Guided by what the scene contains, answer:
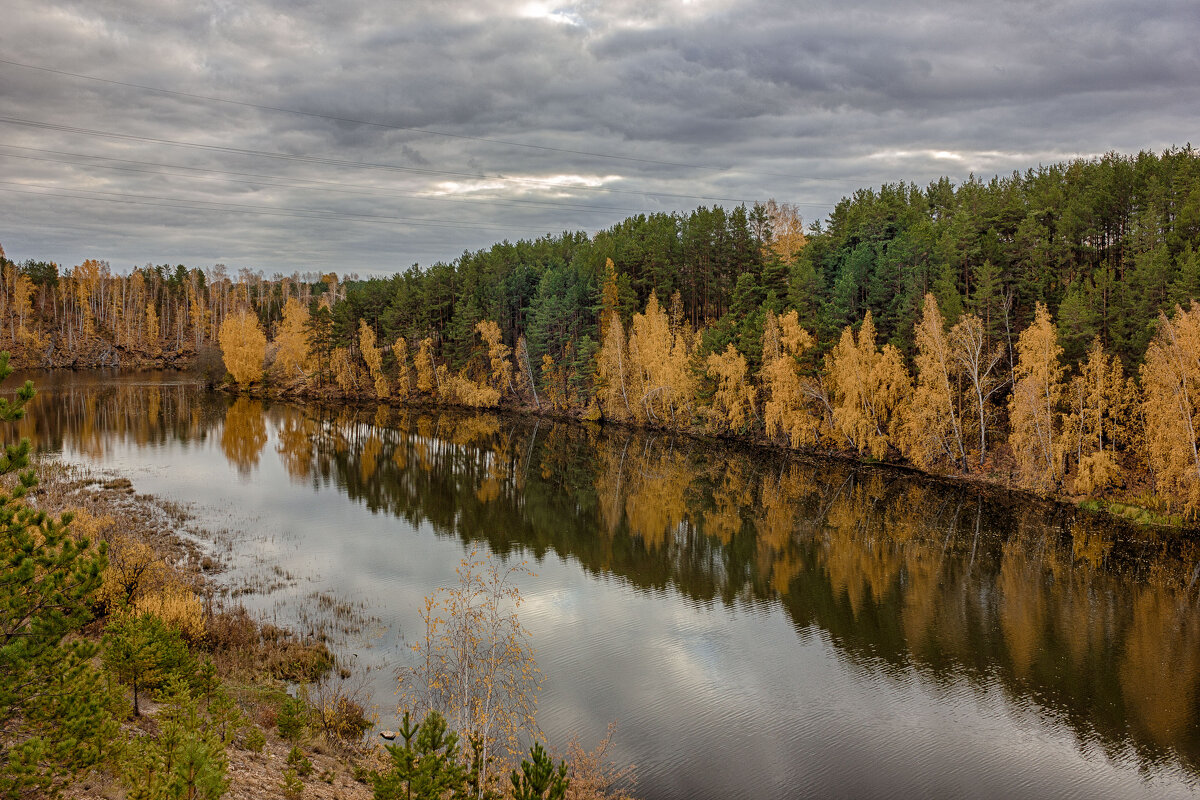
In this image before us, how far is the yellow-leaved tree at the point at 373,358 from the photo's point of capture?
320ft

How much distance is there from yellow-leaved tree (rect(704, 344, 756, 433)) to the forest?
212 mm

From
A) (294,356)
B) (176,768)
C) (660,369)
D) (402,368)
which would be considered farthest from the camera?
(294,356)

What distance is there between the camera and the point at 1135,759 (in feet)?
60.1

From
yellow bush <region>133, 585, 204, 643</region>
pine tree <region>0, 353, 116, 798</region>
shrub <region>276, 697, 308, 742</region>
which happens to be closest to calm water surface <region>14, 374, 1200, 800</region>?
yellow bush <region>133, 585, 204, 643</region>

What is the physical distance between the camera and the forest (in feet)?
139

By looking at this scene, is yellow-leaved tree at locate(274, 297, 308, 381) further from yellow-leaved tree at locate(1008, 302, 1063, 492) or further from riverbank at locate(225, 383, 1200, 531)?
yellow-leaved tree at locate(1008, 302, 1063, 492)

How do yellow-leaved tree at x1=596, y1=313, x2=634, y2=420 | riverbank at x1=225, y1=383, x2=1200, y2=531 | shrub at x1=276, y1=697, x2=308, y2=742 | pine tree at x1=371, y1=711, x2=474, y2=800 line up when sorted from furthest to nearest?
yellow-leaved tree at x1=596, y1=313, x2=634, y2=420, riverbank at x1=225, y1=383, x2=1200, y2=531, shrub at x1=276, y1=697, x2=308, y2=742, pine tree at x1=371, y1=711, x2=474, y2=800

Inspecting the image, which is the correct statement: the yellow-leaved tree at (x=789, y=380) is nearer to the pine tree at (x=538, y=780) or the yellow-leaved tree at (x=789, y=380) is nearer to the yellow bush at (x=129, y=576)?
the yellow bush at (x=129, y=576)

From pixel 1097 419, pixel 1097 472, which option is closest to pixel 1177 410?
pixel 1097 419

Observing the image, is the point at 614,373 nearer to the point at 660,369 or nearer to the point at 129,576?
the point at 660,369

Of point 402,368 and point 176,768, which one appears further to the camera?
point 402,368

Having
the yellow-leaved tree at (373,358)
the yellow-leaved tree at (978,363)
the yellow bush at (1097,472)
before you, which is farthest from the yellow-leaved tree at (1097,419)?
the yellow-leaved tree at (373,358)

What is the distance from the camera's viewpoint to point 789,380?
2263 inches

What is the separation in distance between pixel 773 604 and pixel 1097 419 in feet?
80.8
